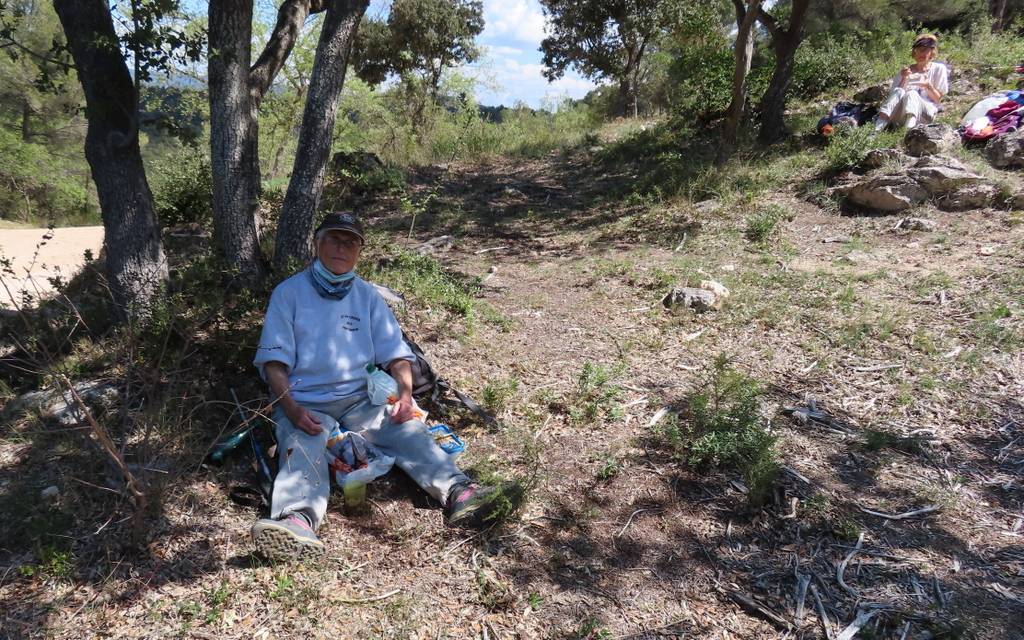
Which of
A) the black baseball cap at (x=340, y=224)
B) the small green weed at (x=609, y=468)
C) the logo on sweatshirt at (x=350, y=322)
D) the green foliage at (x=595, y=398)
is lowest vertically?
the small green weed at (x=609, y=468)

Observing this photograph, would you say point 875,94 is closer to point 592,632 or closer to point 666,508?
point 666,508

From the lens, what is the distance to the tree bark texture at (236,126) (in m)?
4.38

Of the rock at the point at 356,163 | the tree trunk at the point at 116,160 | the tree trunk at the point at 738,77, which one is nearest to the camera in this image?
the tree trunk at the point at 116,160

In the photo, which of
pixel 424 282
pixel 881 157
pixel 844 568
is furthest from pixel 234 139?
pixel 881 157

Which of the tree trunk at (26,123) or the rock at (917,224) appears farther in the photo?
the tree trunk at (26,123)

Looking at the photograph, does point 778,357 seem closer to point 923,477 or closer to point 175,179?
point 923,477

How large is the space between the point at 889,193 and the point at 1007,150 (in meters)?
1.67

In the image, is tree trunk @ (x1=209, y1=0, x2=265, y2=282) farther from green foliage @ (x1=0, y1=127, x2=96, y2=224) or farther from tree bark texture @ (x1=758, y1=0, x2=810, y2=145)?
green foliage @ (x1=0, y1=127, x2=96, y2=224)

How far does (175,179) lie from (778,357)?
766 cm

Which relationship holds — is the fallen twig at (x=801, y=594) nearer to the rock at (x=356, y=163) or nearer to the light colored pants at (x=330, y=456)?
the light colored pants at (x=330, y=456)

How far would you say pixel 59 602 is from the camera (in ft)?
7.64

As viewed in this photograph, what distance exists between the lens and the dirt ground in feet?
8.07

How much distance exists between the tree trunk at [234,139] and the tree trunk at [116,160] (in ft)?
1.76

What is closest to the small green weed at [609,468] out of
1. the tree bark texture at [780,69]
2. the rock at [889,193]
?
the rock at [889,193]
